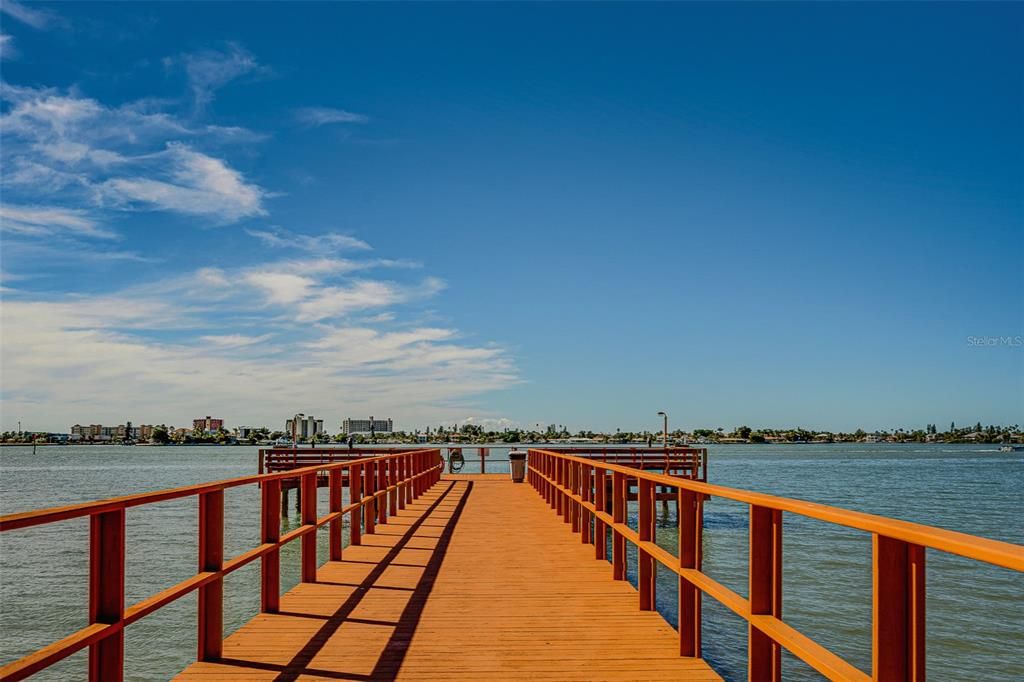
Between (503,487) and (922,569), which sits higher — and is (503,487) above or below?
below

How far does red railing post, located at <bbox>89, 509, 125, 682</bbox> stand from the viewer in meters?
4.15

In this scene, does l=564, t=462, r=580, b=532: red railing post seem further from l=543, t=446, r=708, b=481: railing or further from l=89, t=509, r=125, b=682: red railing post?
l=543, t=446, r=708, b=481: railing

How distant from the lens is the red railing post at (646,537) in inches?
271

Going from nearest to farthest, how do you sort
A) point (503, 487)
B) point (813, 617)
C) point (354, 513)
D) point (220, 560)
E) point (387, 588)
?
point (220, 560), point (387, 588), point (354, 513), point (813, 617), point (503, 487)

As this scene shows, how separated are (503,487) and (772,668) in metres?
20.2

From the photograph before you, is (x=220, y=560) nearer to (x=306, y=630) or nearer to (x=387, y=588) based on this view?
(x=306, y=630)

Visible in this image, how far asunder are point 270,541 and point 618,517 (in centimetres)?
323

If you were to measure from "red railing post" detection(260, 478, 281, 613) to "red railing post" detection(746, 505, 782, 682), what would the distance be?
3958 mm

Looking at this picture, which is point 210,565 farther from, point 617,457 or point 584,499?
point 617,457

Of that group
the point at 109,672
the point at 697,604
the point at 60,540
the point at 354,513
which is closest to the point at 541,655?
the point at 697,604

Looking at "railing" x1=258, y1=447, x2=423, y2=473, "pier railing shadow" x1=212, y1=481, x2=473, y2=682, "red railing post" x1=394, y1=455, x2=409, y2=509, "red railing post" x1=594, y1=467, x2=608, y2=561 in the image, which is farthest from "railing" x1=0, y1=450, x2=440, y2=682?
"railing" x1=258, y1=447, x2=423, y2=473

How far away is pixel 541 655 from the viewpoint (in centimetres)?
581

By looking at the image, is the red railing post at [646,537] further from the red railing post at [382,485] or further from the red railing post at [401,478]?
the red railing post at [401,478]

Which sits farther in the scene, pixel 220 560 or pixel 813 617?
pixel 813 617
